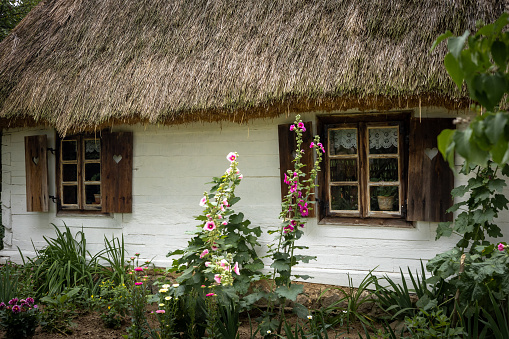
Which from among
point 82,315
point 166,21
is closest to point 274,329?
point 82,315

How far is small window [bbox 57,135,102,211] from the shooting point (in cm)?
500

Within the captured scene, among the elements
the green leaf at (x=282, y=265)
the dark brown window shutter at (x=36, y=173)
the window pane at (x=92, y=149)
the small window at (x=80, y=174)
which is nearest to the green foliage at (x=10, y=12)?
the dark brown window shutter at (x=36, y=173)

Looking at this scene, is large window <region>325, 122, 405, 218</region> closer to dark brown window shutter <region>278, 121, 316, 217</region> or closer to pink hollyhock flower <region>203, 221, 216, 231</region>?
dark brown window shutter <region>278, 121, 316, 217</region>

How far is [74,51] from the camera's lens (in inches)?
201

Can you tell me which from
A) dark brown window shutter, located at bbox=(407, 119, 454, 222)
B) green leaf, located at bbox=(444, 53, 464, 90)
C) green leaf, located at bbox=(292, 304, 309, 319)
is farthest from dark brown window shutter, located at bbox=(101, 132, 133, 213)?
green leaf, located at bbox=(444, 53, 464, 90)

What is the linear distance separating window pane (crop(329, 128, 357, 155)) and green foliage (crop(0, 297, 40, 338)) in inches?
114

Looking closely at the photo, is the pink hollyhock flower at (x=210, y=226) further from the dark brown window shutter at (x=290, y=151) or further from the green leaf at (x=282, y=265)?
the dark brown window shutter at (x=290, y=151)

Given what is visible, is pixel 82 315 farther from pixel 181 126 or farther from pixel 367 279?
pixel 367 279

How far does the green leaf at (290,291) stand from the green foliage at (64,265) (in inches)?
83.4

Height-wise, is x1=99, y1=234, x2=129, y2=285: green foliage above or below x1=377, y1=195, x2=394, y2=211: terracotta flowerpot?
below

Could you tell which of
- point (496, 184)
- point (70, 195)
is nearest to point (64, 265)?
point (70, 195)

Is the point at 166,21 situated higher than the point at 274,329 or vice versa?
the point at 166,21

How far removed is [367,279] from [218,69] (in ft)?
7.90

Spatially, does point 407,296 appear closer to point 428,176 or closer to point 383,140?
point 428,176
